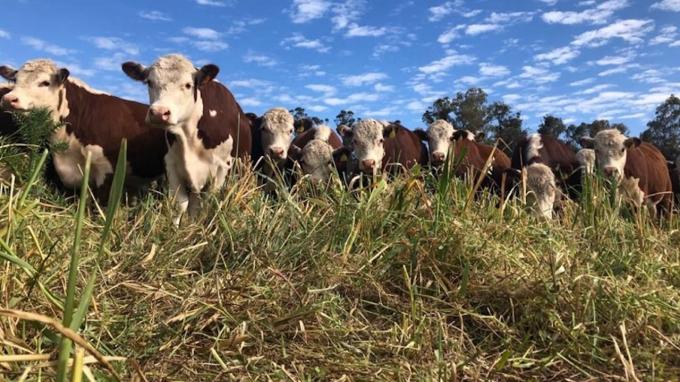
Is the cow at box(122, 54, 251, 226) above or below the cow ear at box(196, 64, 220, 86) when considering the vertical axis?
below

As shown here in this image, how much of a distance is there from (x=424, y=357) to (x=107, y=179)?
4557 mm

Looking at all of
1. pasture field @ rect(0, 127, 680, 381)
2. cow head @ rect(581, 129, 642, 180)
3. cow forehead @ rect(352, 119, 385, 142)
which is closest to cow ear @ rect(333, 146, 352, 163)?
cow forehead @ rect(352, 119, 385, 142)

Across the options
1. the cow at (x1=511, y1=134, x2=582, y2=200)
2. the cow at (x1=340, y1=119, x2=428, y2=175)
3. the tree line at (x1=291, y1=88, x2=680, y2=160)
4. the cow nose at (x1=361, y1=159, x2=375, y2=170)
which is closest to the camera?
the cow nose at (x1=361, y1=159, x2=375, y2=170)

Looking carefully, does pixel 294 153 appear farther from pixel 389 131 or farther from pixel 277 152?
pixel 389 131

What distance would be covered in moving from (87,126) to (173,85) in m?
1.14

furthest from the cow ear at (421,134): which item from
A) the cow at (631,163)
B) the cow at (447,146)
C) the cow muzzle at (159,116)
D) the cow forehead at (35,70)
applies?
the cow forehead at (35,70)

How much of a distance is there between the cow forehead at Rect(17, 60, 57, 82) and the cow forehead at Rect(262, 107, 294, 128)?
8.99 feet

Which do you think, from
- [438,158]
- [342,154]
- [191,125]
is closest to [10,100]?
[191,125]

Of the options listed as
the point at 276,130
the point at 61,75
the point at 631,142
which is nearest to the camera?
the point at 61,75

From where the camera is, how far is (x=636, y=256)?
322 cm

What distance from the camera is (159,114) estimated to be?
4934 millimetres

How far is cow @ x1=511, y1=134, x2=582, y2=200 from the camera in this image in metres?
8.18

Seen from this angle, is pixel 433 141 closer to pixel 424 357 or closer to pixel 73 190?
pixel 73 190

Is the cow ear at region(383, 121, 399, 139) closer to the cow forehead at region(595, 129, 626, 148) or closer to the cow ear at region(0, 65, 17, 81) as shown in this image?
the cow forehead at region(595, 129, 626, 148)
